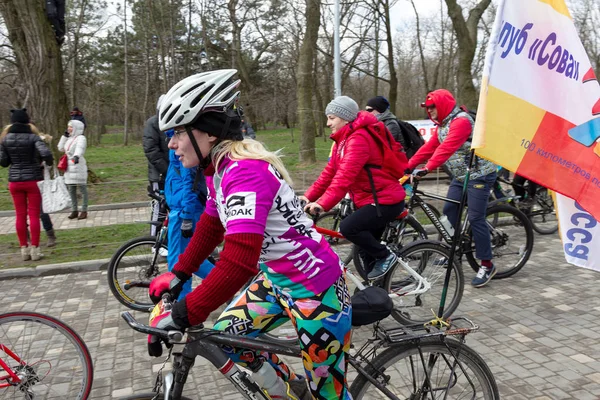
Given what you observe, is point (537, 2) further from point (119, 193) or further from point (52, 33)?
point (52, 33)

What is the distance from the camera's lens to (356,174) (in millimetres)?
4457

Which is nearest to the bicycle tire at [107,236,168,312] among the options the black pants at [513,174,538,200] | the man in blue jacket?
the man in blue jacket

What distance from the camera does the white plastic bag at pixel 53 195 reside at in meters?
7.40

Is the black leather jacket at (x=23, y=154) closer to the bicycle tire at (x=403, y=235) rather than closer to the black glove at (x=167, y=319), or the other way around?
the bicycle tire at (x=403, y=235)

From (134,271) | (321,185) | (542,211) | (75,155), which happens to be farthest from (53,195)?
(542,211)

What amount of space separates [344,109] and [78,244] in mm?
5160

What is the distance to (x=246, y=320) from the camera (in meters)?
2.46

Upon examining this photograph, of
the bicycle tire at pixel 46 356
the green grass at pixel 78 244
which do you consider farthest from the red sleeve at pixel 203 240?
the green grass at pixel 78 244

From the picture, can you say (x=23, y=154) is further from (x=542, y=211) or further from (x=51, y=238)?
(x=542, y=211)

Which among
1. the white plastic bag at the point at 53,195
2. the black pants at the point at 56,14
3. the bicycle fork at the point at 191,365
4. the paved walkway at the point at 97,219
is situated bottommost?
the paved walkway at the point at 97,219

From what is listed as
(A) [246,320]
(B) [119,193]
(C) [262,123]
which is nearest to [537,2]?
(A) [246,320]

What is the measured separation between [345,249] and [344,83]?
1319 inches

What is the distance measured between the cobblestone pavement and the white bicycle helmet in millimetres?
2244

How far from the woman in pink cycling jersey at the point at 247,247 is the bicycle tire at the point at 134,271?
324 cm
